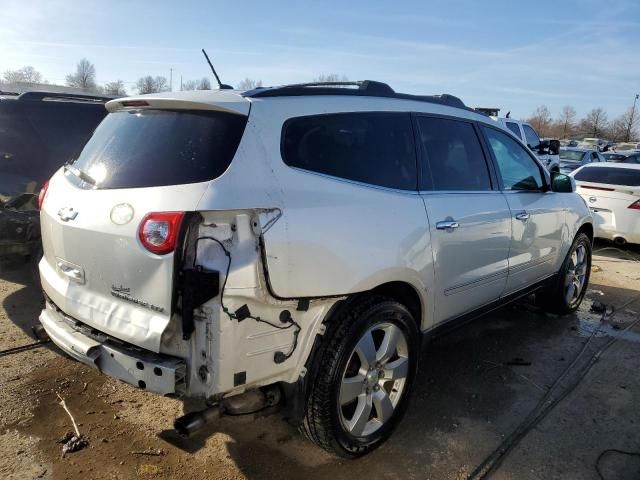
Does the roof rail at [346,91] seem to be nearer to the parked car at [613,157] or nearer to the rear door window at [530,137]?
the rear door window at [530,137]

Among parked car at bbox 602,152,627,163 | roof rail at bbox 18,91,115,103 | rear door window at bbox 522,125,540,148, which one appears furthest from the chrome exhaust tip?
parked car at bbox 602,152,627,163

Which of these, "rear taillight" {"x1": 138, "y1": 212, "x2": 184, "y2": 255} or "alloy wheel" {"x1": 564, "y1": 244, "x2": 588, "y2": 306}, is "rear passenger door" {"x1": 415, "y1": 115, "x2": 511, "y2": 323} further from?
"alloy wheel" {"x1": 564, "y1": 244, "x2": 588, "y2": 306}

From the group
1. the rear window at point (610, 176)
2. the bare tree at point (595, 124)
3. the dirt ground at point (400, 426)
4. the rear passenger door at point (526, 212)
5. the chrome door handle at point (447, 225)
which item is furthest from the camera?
the bare tree at point (595, 124)

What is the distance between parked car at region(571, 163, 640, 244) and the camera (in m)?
8.31

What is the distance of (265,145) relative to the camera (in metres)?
2.43

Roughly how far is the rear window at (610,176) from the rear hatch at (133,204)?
819 centimetres

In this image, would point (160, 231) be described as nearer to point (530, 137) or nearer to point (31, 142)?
point (31, 142)

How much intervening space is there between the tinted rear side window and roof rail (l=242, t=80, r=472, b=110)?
0.47 ft

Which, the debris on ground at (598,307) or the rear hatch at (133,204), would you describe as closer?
the rear hatch at (133,204)

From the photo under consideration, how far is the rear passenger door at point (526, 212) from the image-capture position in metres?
4.09

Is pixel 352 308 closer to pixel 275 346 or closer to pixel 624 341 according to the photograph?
pixel 275 346

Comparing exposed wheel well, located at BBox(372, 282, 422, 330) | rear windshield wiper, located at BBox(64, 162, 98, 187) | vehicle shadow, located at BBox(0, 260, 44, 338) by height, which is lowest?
vehicle shadow, located at BBox(0, 260, 44, 338)

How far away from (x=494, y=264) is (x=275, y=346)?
205 cm

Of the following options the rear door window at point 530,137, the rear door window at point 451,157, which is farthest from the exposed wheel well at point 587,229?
the rear door window at point 530,137
